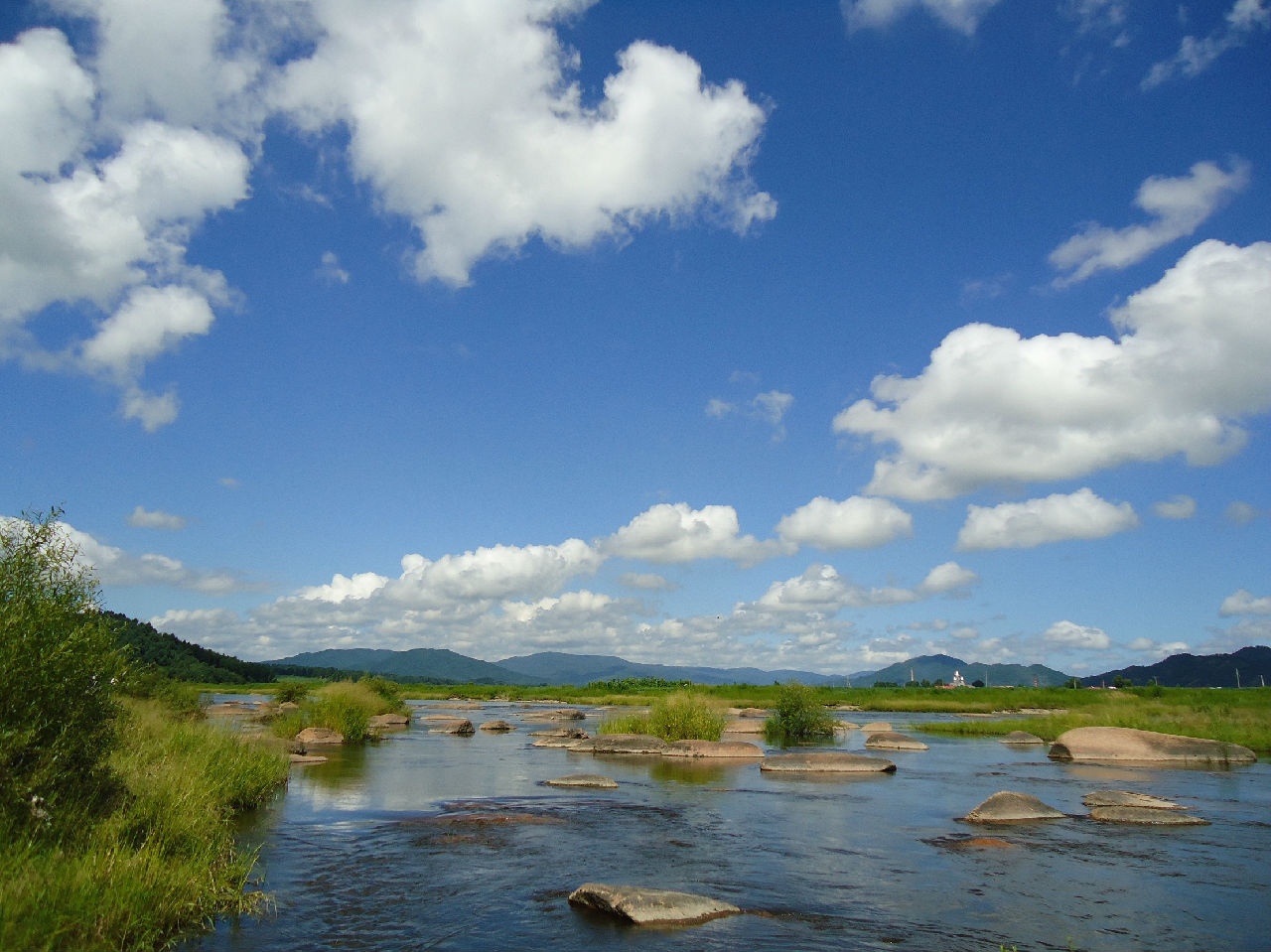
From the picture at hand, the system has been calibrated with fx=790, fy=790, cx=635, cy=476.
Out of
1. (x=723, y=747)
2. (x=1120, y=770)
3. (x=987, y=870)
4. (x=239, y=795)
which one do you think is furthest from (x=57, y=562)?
(x=1120, y=770)

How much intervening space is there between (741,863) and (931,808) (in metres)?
9.46

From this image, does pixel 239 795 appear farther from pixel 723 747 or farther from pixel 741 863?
pixel 723 747

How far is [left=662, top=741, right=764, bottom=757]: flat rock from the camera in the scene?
35719 millimetres

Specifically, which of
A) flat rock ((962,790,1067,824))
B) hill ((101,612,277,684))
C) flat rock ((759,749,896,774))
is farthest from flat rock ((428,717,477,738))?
hill ((101,612,277,684))

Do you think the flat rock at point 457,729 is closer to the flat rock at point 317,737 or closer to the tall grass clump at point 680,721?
the flat rock at point 317,737

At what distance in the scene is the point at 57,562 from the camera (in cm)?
1162

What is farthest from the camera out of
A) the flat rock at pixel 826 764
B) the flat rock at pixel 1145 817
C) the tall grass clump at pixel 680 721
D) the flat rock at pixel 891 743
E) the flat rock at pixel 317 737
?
the flat rock at pixel 891 743

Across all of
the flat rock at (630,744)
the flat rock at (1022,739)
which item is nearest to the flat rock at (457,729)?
the flat rock at (630,744)

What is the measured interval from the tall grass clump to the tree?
30.2 metres

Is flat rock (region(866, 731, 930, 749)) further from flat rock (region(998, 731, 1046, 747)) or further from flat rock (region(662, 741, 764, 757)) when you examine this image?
flat rock (region(662, 741, 764, 757))

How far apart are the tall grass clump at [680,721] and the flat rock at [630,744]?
1.03 meters

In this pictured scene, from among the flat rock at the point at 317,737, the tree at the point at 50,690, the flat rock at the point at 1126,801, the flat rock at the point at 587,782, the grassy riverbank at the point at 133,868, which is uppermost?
the tree at the point at 50,690

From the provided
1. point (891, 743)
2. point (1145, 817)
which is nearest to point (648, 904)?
point (1145, 817)

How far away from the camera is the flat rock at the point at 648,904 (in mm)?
11984
